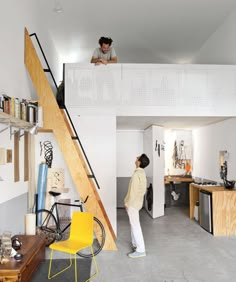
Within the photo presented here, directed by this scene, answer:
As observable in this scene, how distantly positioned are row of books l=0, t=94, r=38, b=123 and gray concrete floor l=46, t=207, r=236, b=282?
233 cm

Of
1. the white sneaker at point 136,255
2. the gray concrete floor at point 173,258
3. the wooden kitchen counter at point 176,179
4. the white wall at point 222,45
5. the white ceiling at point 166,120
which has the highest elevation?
the white wall at point 222,45

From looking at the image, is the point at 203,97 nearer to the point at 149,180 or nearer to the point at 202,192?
the point at 202,192

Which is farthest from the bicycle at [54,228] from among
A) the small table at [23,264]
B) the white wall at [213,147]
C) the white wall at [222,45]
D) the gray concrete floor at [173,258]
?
the white wall at [222,45]

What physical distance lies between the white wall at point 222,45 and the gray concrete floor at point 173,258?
3.79 meters

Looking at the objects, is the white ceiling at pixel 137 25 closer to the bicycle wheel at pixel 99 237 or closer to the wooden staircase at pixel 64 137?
the wooden staircase at pixel 64 137

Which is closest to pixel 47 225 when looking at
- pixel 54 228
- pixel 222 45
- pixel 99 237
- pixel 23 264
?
pixel 54 228

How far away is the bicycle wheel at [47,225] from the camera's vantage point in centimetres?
512

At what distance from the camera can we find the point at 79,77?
581 cm

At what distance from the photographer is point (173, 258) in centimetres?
460

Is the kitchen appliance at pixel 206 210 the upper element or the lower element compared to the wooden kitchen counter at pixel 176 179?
lower

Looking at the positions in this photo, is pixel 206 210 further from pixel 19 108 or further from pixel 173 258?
pixel 19 108

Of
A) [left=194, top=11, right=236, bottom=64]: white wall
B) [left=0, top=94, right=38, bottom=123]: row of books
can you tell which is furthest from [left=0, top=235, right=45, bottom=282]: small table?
[left=194, top=11, right=236, bottom=64]: white wall

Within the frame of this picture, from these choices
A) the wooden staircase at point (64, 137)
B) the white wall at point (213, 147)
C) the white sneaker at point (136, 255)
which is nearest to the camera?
the white sneaker at point (136, 255)

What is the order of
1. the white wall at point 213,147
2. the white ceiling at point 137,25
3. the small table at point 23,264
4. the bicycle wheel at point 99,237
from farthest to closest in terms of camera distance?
the white wall at point 213,147
the white ceiling at point 137,25
the bicycle wheel at point 99,237
the small table at point 23,264
